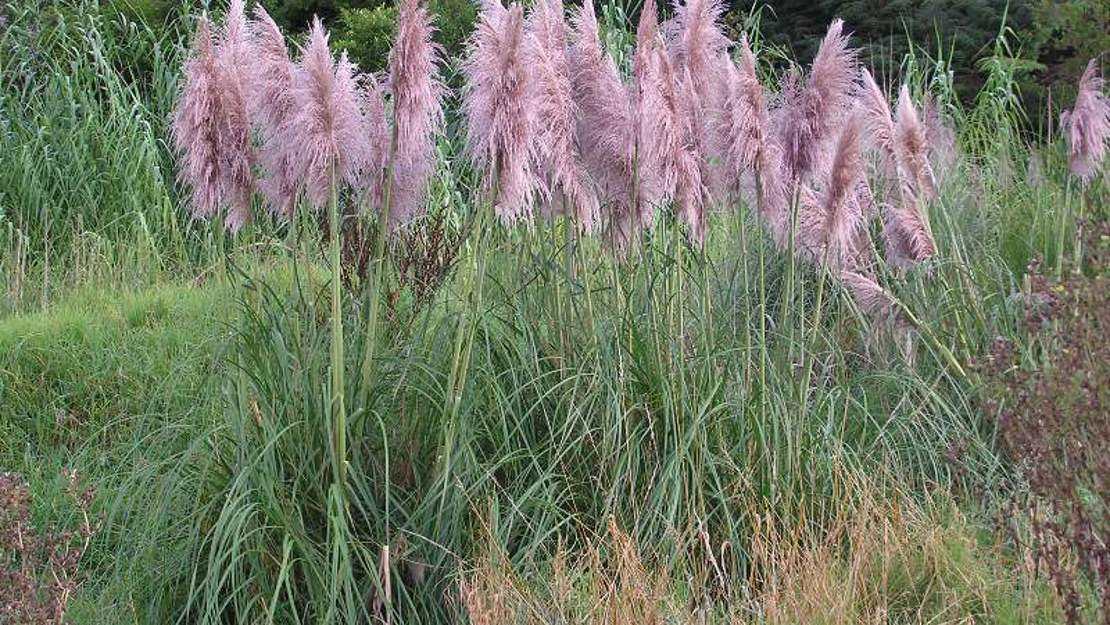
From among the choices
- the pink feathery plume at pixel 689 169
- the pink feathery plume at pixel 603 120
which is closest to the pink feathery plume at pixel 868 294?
the pink feathery plume at pixel 689 169

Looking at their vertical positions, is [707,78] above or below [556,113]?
above

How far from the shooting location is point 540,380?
5.18m

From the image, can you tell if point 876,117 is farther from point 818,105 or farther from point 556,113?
point 556,113

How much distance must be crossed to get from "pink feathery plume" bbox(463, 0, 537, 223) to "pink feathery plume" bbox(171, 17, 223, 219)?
82 centimetres

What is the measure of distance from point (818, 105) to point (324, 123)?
1762 millimetres

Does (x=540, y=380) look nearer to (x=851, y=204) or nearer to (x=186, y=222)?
(x=851, y=204)

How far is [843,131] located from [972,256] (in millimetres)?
2478

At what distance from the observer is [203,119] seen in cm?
471

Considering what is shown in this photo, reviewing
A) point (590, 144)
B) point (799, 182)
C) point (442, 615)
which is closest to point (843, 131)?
point (799, 182)

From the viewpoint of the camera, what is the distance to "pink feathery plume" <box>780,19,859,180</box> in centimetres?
516

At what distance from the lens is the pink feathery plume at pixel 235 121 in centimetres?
475

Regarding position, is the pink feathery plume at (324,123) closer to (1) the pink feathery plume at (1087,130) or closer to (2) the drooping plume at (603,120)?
(2) the drooping plume at (603,120)

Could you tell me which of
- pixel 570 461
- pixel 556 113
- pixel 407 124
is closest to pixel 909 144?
pixel 556 113

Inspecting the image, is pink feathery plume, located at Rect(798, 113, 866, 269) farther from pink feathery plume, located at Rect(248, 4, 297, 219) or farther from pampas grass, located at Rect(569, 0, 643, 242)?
pink feathery plume, located at Rect(248, 4, 297, 219)
